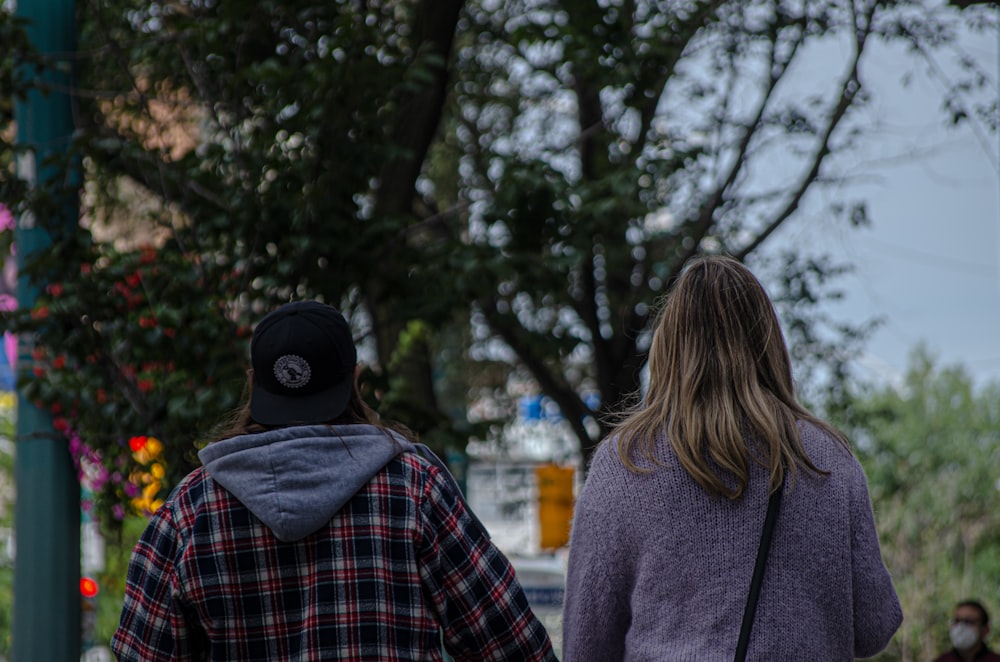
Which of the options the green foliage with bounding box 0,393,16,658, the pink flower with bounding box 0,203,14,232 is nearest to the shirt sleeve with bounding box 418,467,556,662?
the pink flower with bounding box 0,203,14,232

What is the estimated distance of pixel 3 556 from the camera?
41.7 feet

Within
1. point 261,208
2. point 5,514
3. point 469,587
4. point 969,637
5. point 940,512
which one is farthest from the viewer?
point 940,512

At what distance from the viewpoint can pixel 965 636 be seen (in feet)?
27.9

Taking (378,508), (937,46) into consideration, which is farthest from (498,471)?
(378,508)

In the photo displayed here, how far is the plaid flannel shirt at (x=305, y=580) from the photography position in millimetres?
2320

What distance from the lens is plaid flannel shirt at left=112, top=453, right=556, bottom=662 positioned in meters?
2.32

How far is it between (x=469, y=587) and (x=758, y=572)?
0.57m

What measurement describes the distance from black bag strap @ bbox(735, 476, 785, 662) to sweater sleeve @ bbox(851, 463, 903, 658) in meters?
0.18

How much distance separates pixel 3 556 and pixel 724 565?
11.9m

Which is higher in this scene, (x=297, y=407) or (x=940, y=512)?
(x=297, y=407)

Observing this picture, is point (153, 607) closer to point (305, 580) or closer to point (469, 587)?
point (305, 580)

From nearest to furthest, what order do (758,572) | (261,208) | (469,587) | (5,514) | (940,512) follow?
(758,572)
(469,587)
(261,208)
(5,514)
(940,512)

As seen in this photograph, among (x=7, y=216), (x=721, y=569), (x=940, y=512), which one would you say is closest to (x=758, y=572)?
(x=721, y=569)

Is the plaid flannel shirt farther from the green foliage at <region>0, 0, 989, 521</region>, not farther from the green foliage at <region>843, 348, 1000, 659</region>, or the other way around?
the green foliage at <region>843, 348, 1000, 659</region>
